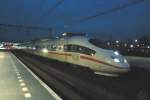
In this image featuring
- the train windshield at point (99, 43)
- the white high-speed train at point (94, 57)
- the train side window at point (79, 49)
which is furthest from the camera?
the train side window at point (79, 49)

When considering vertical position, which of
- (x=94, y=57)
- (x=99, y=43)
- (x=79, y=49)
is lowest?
(x=94, y=57)

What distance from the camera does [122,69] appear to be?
24.4 m

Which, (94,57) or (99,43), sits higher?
(99,43)

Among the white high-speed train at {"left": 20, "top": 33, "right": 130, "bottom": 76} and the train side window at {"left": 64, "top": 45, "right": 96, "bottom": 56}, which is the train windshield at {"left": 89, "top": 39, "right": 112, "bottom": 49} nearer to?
the white high-speed train at {"left": 20, "top": 33, "right": 130, "bottom": 76}

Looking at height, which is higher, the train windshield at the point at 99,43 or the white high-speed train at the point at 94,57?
the train windshield at the point at 99,43

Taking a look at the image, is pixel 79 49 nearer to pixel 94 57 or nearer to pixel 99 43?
pixel 99 43

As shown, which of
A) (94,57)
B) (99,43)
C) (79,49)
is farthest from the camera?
(79,49)

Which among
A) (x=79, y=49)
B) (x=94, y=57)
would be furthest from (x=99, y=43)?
(x=79, y=49)

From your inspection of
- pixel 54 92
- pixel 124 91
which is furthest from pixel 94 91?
pixel 54 92

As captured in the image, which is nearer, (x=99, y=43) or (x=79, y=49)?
(x=99, y=43)

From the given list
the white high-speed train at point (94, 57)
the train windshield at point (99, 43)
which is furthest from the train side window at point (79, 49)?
the train windshield at point (99, 43)

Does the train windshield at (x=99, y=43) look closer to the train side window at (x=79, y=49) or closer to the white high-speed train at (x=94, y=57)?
the white high-speed train at (x=94, y=57)

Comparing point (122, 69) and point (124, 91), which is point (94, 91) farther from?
point (122, 69)

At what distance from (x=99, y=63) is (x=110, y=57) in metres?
0.98
